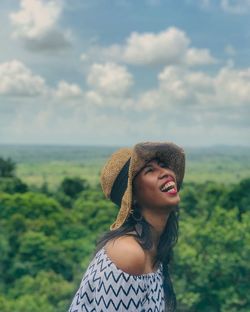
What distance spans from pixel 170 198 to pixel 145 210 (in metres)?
0.11

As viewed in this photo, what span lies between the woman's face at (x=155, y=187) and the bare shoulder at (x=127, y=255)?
0.50 ft

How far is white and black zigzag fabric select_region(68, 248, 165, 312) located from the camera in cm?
222

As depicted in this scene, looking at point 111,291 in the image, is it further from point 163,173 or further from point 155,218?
point 163,173

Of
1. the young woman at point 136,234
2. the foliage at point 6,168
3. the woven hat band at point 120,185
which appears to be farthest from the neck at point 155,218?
the foliage at point 6,168

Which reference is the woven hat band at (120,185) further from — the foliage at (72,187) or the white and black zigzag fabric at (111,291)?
the foliage at (72,187)

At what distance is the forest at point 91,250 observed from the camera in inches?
807

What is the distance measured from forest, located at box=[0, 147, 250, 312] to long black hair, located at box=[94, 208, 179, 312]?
51.2 feet

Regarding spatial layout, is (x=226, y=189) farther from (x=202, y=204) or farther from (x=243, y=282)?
(x=243, y=282)

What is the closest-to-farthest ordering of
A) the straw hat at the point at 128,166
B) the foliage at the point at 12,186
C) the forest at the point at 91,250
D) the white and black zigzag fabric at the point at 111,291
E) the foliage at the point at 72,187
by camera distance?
1. the white and black zigzag fabric at the point at 111,291
2. the straw hat at the point at 128,166
3. the forest at the point at 91,250
4. the foliage at the point at 12,186
5. the foliage at the point at 72,187

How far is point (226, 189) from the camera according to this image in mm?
33594

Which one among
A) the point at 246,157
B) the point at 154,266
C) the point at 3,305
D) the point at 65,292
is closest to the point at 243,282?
the point at 65,292

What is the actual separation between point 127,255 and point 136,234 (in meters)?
0.10

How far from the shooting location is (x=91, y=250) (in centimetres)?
2322

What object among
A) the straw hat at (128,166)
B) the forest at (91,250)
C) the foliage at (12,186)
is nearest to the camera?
the straw hat at (128,166)
